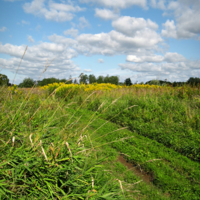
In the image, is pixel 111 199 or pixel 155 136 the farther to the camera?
pixel 155 136

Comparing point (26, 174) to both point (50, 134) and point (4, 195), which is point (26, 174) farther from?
point (50, 134)

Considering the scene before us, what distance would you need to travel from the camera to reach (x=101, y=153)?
3111 millimetres

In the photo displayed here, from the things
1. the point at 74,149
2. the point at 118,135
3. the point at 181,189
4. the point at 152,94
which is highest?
the point at 152,94

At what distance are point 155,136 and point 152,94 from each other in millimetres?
3272

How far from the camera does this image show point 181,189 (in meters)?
2.76

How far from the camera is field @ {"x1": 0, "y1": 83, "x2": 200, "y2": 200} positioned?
70.7 inches

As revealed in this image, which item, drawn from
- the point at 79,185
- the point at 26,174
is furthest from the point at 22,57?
the point at 79,185

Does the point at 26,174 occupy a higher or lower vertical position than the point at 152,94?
lower

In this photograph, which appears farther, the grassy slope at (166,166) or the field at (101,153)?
the grassy slope at (166,166)

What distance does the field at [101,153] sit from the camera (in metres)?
1.79

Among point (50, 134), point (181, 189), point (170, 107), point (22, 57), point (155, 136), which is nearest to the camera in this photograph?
point (22, 57)

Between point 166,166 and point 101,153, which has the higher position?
point 101,153

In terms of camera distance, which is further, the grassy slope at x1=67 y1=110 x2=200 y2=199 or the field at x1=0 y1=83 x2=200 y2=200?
the grassy slope at x1=67 y1=110 x2=200 y2=199

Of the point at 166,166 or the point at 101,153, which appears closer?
the point at 101,153
